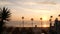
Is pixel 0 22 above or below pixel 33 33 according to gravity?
above

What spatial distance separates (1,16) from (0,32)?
3.93 metres

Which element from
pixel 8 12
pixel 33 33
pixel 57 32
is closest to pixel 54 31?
pixel 57 32

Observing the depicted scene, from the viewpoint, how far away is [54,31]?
7050 centimetres

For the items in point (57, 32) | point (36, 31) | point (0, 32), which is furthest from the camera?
point (36, 31)

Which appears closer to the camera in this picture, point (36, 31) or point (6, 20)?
point (6, 20)

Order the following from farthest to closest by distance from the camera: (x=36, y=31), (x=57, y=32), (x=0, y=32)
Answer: (x=36, y=31)
(x=57, y=32)
(x=0, y=32)

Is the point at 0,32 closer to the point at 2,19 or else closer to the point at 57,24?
the point at 2,19

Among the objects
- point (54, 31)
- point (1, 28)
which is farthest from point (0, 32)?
point (54, 31)

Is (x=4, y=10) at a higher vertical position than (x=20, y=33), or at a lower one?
higher

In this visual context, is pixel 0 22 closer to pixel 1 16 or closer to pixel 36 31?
pixel 1 16

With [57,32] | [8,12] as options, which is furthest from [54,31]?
[8,12]

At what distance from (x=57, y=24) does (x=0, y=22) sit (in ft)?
78.0

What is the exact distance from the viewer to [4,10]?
175 feet

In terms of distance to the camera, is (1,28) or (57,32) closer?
(1,28)
